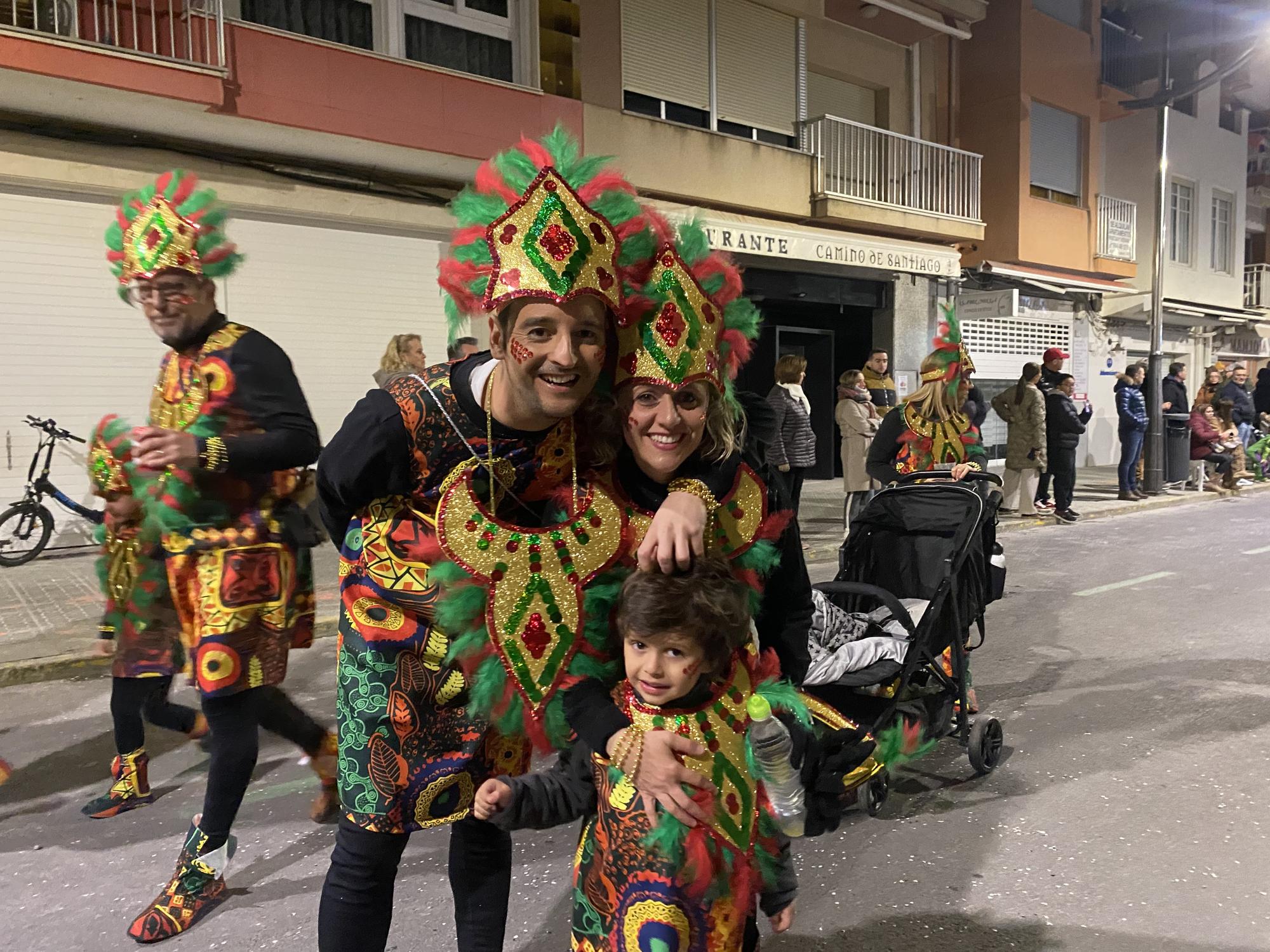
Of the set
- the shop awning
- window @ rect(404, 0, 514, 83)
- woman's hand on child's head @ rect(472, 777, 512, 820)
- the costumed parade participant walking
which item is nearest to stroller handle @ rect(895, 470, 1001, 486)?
→ woman's hand on child's head @ rect(472, 777, 512, 820)

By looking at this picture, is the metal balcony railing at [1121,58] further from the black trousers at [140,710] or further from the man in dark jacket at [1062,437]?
the black trousers at [140,710]

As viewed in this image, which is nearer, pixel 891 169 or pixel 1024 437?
pixel 1024 437

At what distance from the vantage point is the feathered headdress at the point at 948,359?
5.15 metres

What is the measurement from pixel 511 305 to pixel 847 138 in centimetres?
1441

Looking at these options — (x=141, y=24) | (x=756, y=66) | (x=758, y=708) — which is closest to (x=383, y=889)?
(x=758, y=708)

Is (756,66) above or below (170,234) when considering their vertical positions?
above

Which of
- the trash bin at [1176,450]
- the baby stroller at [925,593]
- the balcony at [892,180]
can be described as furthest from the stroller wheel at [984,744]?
the trash bin at [1176,450]

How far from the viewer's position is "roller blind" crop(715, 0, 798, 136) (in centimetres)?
1324

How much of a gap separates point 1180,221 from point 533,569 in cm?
2506

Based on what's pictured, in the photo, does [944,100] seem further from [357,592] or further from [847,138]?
[357,592]

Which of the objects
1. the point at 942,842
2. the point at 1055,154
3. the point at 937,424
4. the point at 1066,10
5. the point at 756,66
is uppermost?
the point at 1066,10

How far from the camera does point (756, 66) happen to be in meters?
13.6

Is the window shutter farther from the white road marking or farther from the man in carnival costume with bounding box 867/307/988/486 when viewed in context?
the man in carnival costume with bounding box 867/307/988/486

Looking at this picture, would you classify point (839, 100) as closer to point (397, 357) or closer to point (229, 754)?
point (397, 357)
